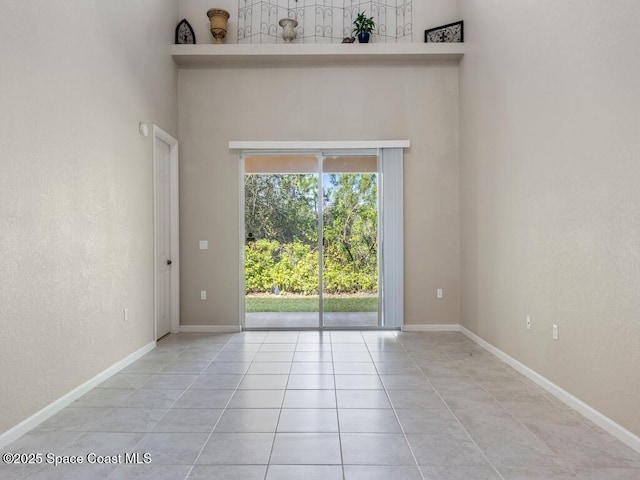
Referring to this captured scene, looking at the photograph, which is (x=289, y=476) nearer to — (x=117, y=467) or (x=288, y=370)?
(x=117, y=467)

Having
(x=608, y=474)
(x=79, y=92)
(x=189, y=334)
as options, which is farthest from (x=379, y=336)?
(x=79, y=92)

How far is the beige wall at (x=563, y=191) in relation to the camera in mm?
2348

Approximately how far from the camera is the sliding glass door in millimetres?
5305

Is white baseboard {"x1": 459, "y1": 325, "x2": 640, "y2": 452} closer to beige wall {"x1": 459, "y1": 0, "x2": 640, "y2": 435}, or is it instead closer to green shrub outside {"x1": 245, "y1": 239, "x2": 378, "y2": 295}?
beige wall {"x1": 459, "y1": 0, "x2": 640, "y2": 435}

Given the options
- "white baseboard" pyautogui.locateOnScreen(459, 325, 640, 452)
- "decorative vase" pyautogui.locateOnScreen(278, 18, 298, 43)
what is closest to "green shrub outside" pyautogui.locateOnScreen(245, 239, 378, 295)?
"white baseboard" pyautogui.locateOnScreen(459, 325, 640, 452)

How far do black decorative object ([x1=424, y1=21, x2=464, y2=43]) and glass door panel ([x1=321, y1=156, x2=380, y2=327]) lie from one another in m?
1.61

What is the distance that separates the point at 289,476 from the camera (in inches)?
79.7

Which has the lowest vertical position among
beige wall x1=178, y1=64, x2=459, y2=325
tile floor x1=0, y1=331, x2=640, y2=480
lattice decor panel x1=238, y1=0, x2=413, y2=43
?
tile floor x1=0, y1=331, x2=640, y2=480

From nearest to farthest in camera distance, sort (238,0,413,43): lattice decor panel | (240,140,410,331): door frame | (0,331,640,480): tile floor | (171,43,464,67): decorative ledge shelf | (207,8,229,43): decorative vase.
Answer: (0,331,640,480): tile floor < (171,43,464,67): decorative ledge shelf < (207,8,229,43): decorative vase < (240,140,410,331): door frame < (238,0,413,43): lattice decor panel

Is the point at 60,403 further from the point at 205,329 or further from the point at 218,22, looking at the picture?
the point at 218,22

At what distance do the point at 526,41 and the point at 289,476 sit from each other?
362 cm

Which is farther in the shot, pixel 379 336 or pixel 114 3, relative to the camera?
pixel 379 336

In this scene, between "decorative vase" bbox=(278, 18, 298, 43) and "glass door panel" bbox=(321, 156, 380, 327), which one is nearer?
"decorative vase" bbox=(278, 18, 298, 43)

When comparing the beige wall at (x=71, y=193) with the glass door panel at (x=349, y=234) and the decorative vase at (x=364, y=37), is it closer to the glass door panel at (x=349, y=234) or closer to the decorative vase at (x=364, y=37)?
the glass door panel at (x=349, y=234)
